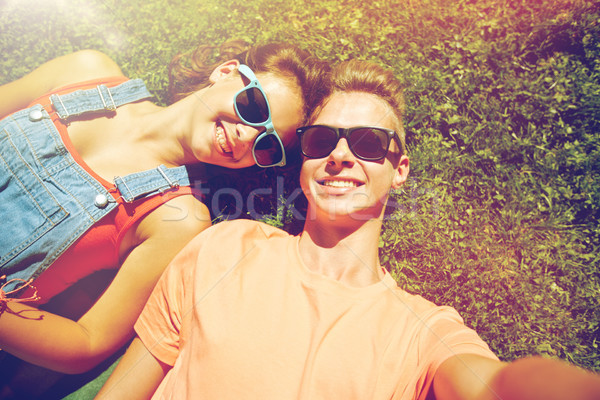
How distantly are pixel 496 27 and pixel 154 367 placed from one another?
410 cm

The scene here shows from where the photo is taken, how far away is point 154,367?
2.40 metres

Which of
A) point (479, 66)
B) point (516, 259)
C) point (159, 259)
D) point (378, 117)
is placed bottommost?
point (516, 259)

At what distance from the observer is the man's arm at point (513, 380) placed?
4.11ft

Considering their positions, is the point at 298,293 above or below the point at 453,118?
below

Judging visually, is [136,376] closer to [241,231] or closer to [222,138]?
[241,231]

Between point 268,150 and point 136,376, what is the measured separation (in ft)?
6.09

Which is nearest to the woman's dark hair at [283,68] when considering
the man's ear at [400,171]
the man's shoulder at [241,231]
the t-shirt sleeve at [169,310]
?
the man's ear at [400,171]

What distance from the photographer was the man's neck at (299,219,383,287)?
247 centimetres

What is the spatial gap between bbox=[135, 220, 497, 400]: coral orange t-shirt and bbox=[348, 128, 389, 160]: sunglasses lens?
84 centimetres

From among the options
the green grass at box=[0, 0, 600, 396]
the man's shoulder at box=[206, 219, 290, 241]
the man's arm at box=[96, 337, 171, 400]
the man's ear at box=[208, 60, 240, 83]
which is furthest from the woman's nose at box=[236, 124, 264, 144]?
the man's arm at box=[96, 337, 171, 400]

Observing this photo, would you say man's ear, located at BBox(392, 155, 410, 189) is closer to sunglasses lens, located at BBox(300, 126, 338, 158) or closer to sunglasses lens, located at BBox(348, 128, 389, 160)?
sunglasses lens, located at BBox(348, 128, 389, 160)

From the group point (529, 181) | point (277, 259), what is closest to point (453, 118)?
point (529, 181)

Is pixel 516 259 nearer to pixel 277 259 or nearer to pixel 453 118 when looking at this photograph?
pixel 453 118

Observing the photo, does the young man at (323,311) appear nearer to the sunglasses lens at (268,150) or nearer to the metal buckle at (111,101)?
the sunglasses lens at (268,150)
